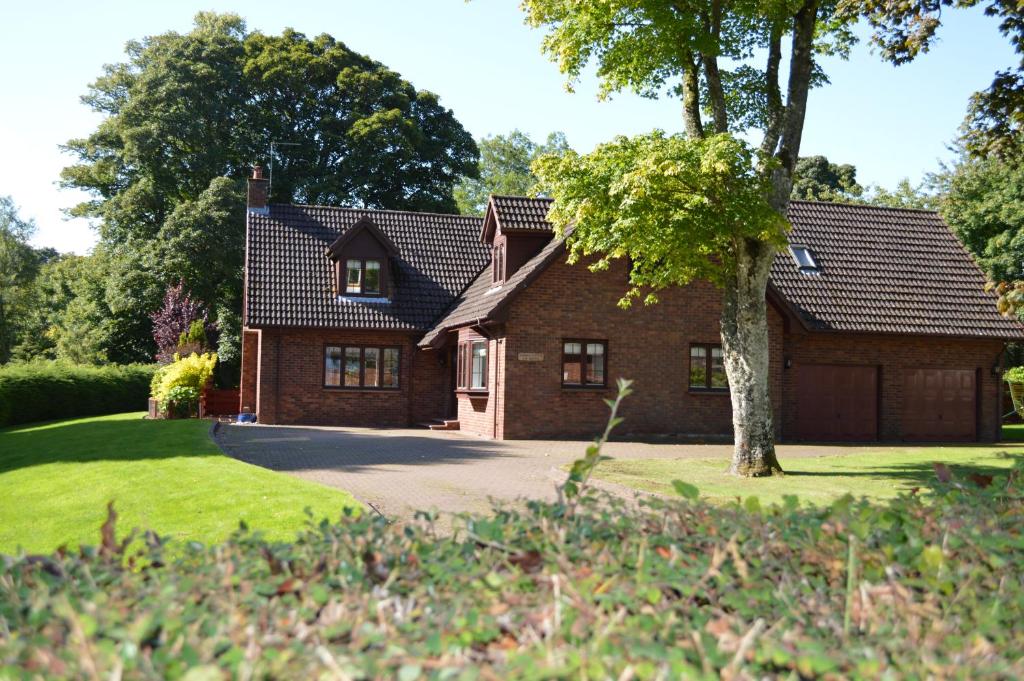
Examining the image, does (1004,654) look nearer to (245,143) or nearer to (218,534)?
(218,534)

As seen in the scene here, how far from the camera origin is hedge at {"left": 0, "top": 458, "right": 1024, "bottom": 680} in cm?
238

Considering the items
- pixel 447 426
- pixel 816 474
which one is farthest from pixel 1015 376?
pixel 816 474

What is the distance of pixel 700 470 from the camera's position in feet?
59.8

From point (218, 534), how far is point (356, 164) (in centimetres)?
3992

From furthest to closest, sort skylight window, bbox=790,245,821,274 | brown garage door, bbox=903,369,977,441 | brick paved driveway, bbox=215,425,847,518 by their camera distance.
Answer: skylight window, bbox=790,245,821,274 → brown garage door, bbox=903,369,977,441 → brick paved driveway, bbox=215,425,847,518

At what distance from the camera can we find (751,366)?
57.9ft

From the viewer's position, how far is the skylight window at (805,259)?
29358mm

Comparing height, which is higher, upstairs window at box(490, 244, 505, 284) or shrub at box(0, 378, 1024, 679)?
upstairs window at box(490, 244, 505, 284)

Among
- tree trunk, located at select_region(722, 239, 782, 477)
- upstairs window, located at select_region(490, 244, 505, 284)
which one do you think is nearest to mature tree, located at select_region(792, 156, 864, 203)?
upstairs window, located at select_region(490, 244, 505, 284)

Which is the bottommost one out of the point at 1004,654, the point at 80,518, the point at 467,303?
the point at 80,518

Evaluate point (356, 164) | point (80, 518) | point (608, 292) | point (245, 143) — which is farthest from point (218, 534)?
point (245, 143)

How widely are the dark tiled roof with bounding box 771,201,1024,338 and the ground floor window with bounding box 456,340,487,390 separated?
A: 8400 mm

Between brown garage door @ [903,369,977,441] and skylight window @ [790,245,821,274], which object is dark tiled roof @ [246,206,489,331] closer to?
skylight window @ [790,245,821,274]

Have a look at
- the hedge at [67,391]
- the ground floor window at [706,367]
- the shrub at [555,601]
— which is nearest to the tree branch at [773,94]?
the ground floor window at [706,367]
